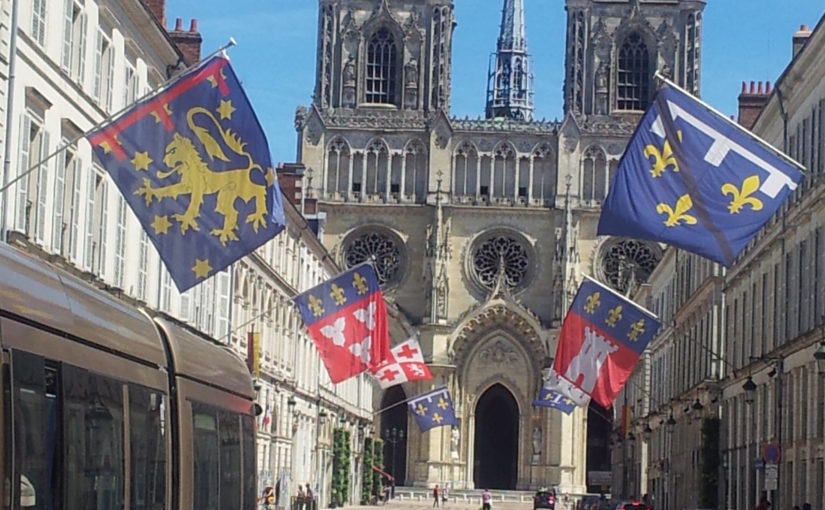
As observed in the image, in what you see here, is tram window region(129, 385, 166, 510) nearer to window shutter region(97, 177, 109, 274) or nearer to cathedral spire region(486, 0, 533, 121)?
window shutter region(97, 177, 109, 274)

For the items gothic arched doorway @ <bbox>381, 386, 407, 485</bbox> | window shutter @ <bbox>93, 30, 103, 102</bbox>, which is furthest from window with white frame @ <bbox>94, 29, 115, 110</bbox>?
gothic arched doorway @ <bbox>381, 386, 407, 485</bbox>

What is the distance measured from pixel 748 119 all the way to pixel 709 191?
129 ft

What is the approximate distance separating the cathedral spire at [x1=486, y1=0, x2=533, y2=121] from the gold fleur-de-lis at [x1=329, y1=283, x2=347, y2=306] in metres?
96.3

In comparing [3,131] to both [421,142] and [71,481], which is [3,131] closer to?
[71,481]

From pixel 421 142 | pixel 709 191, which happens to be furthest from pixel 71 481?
pixel 421 142

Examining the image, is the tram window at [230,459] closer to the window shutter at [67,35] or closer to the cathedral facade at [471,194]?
the window shutter at [67,35]

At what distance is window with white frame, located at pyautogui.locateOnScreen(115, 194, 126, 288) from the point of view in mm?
33375

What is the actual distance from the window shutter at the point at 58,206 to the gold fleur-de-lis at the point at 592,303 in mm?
13318

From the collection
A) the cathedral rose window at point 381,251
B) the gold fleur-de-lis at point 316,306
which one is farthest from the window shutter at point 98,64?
the cathedral rose window at point 381,251

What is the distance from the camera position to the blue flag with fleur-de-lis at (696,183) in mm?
19781

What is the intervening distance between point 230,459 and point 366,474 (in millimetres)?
69009

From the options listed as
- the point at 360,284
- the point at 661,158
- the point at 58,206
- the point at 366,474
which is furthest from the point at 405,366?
the point at 366,474

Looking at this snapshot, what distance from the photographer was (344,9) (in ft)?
325

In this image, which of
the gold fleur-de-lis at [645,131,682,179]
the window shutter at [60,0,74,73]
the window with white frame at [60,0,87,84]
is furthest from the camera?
the window with white frame at [60,0,87,84]
